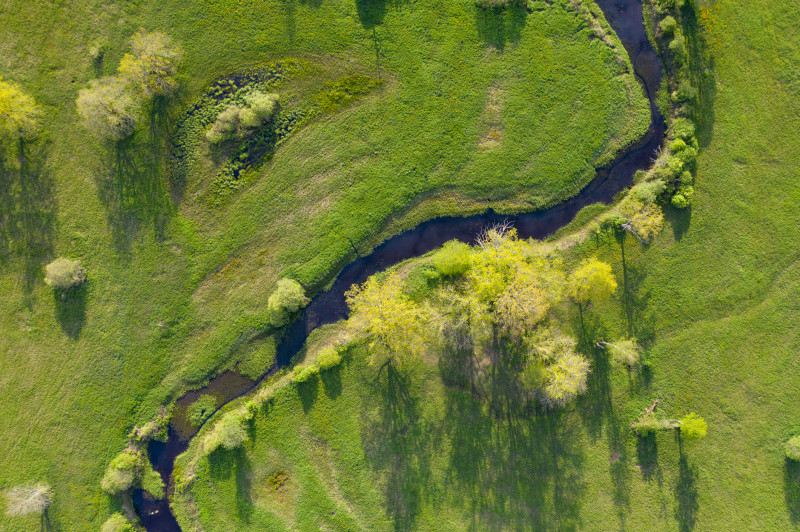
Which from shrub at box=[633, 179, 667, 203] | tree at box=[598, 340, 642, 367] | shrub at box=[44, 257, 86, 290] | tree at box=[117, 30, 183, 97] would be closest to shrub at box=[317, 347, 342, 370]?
shrub at box=[44, 257, 86, 290]

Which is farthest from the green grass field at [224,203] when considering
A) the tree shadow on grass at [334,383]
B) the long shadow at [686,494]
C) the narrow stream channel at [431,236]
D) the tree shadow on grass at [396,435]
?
the long shadow at [686,494]

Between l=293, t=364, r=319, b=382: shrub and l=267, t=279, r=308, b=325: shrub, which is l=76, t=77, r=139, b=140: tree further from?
l=293, t=364, r=319, b=382: shrub

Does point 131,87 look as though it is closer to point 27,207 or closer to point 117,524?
point 27,207

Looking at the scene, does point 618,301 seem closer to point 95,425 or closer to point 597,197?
point 597,197

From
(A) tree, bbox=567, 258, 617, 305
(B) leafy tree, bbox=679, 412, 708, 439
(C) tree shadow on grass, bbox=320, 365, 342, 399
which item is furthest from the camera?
(C) tree shadow on grass, bbox=320, 365, 342, 399

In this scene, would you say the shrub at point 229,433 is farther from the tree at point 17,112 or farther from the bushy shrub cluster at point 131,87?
the tree at point 17,112

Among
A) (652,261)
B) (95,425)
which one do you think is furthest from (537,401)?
(95,425)
